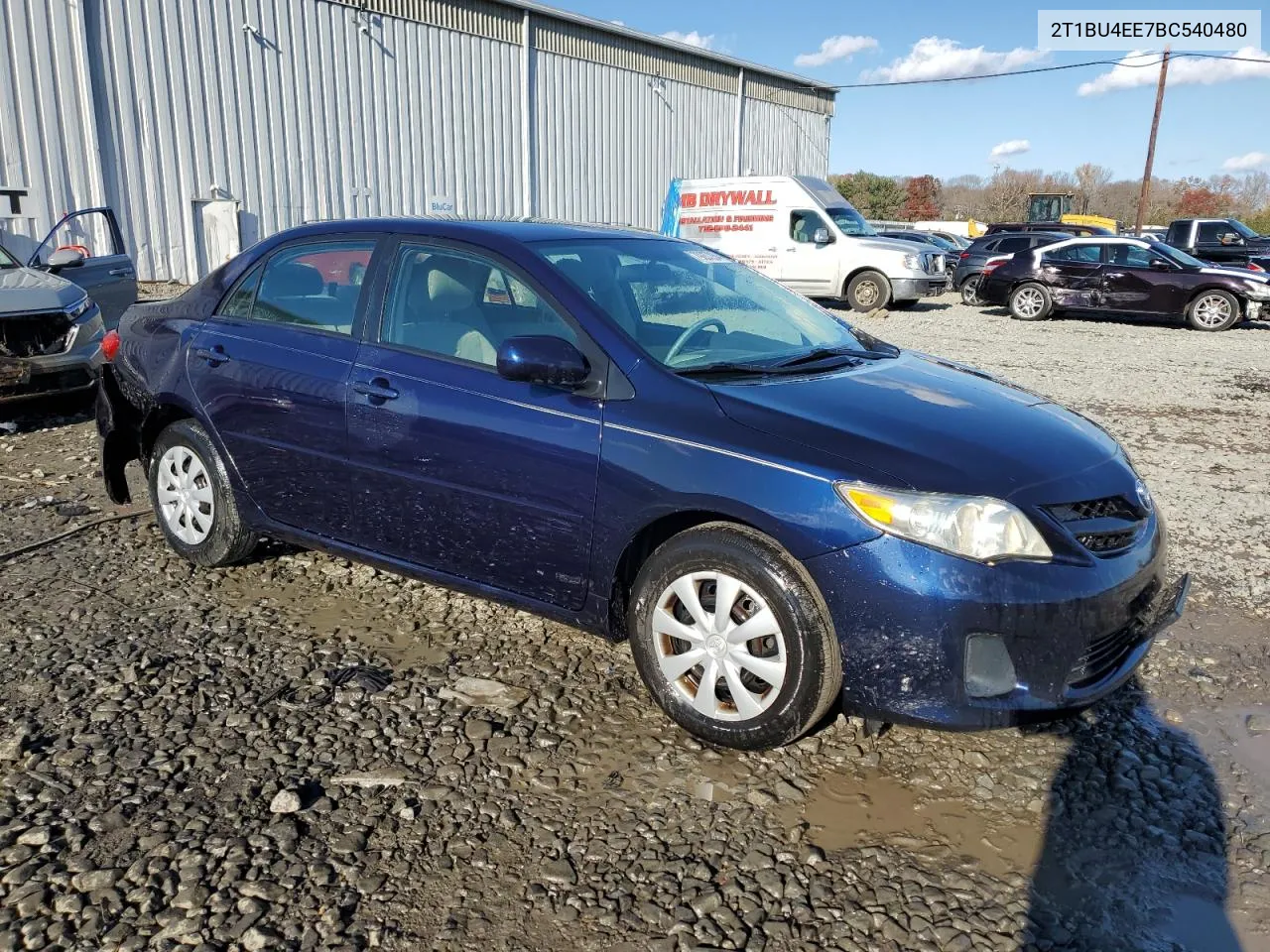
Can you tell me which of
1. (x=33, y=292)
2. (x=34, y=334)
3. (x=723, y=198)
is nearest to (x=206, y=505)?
(x=34, y=334)

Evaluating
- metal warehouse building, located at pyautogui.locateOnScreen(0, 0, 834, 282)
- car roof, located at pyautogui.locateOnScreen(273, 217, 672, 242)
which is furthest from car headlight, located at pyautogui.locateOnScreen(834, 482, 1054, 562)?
metal warehouse building, located at pyautogui.locateOnScreen(0, 0, 834, 282)

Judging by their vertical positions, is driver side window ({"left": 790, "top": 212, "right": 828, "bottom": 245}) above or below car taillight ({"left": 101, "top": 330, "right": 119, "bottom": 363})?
above

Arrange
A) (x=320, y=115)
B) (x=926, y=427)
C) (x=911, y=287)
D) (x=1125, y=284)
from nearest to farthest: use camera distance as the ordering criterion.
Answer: (x=926, y=427)
(x=1125, y=284)
(x=320, y=115)
(x=911, y=287)

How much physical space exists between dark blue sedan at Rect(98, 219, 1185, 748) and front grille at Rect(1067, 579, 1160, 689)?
1 cm

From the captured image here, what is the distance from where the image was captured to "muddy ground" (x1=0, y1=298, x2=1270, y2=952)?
2395mm

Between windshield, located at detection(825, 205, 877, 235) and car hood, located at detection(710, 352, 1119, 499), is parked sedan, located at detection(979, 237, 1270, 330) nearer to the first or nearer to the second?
windshield, located at detection(825, 205, 877, 235)

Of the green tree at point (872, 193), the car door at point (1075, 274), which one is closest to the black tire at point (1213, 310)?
the car door at point (1075, 274)

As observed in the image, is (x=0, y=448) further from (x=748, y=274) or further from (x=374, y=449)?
(x=748, y=274)

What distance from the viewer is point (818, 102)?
31984mm

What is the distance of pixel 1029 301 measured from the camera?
18016 mm

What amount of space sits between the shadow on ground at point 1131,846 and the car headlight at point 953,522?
766 millimetres

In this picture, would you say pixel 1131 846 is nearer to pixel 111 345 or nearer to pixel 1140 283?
pixel 111 345

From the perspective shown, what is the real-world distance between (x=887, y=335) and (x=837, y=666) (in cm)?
1300

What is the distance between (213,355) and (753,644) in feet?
8.96
